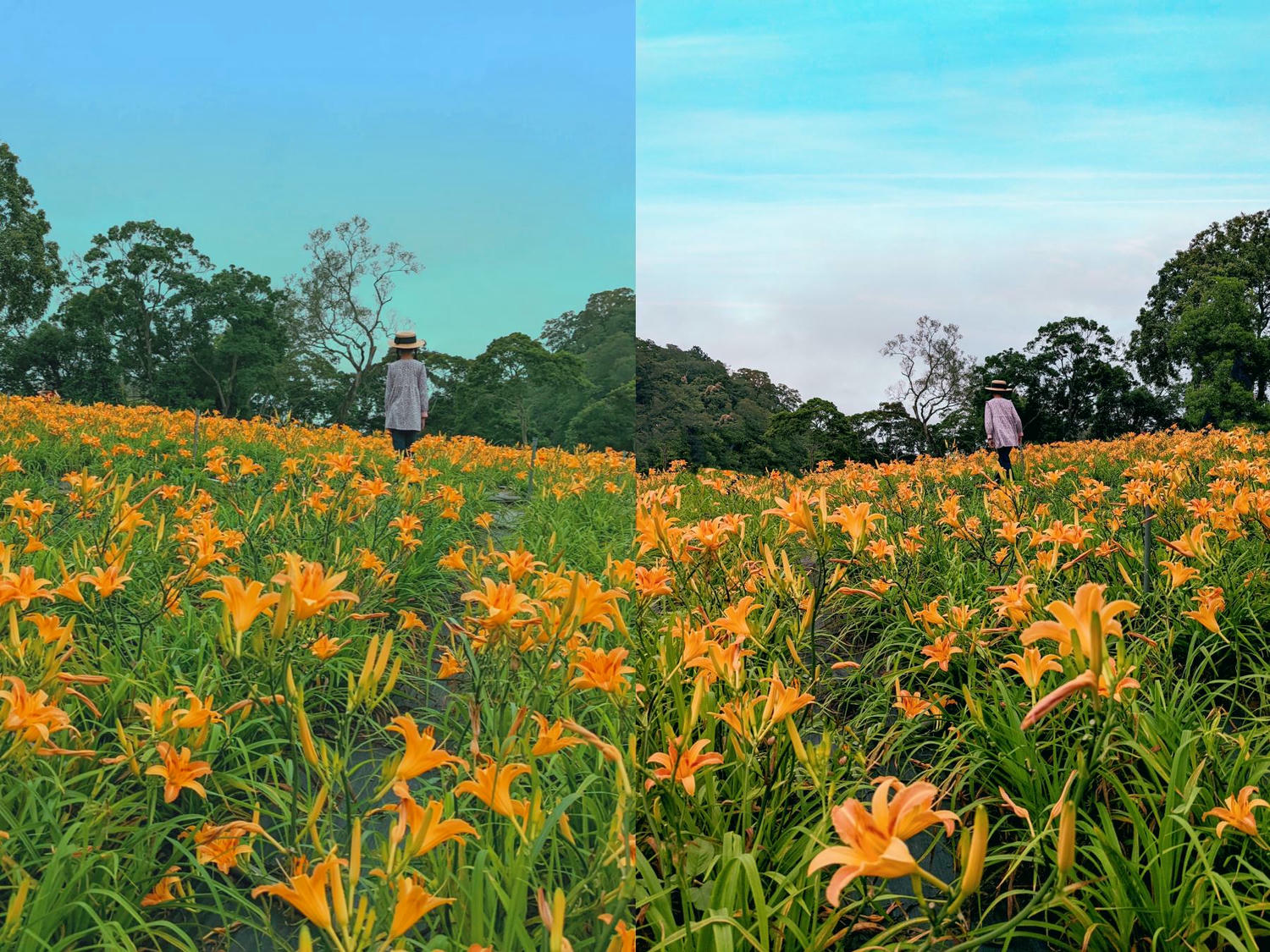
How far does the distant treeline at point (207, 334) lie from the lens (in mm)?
4016

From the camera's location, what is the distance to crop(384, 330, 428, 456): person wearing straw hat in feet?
15.1

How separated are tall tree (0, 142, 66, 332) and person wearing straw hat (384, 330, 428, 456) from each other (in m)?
3.32

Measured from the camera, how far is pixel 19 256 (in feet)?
22.2

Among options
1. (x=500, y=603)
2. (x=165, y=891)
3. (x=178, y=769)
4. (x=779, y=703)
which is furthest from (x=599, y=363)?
(x=165, y=891)

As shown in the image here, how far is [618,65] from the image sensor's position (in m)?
1.43

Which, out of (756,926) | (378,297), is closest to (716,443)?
(378,297)

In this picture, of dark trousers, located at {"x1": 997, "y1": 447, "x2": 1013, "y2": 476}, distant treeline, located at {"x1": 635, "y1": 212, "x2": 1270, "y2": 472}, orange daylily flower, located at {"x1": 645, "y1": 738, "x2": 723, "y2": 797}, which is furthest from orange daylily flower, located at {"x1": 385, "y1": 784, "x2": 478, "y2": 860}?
distant treeline, located at {"x1": 635, "y1": 212, "x2": 1270, "y2": 472}

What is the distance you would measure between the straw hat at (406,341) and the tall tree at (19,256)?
317 cm

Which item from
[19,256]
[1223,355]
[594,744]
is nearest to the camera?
[594,744]

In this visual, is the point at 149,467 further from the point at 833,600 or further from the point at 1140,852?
the point at 1140,852

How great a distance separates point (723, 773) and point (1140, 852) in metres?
0.83

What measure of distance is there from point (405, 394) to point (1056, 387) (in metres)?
27.2

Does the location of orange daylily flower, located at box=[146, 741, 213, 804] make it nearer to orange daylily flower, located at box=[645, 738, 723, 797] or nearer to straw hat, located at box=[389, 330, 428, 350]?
orange daylily flower, located at box=[645, 738, 723, 797]

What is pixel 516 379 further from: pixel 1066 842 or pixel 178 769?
pixel 1066 842
